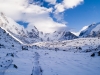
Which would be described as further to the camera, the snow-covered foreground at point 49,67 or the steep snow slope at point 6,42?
the steep snow slope at point 6,42

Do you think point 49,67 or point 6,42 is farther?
point 6,42

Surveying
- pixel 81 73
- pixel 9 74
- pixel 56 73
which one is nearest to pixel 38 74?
pixel 56 73

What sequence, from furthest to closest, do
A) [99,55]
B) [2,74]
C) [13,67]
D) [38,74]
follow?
[99,55]
[13,67]
[38,74]
[2,74]

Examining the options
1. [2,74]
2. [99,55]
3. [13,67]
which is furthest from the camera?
[99,55]

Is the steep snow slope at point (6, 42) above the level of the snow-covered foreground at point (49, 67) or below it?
above

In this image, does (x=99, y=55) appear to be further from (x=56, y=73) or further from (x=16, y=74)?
(x=16, y=74)

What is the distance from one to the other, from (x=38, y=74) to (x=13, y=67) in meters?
4.79

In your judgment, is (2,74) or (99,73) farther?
(99,73)

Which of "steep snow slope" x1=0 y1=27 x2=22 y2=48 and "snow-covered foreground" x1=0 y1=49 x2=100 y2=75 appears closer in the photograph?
"snow-covered foreground" x1=0 y1=49 x2=100 y2=75

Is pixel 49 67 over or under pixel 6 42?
under

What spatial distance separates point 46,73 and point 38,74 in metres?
1.34

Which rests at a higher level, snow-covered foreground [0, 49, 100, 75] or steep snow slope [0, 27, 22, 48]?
steep snow slope [0, 27, 22, 48]

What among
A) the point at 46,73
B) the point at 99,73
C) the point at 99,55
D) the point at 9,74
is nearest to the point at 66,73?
the point at 46,73

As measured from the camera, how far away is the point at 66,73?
70.1 feet
